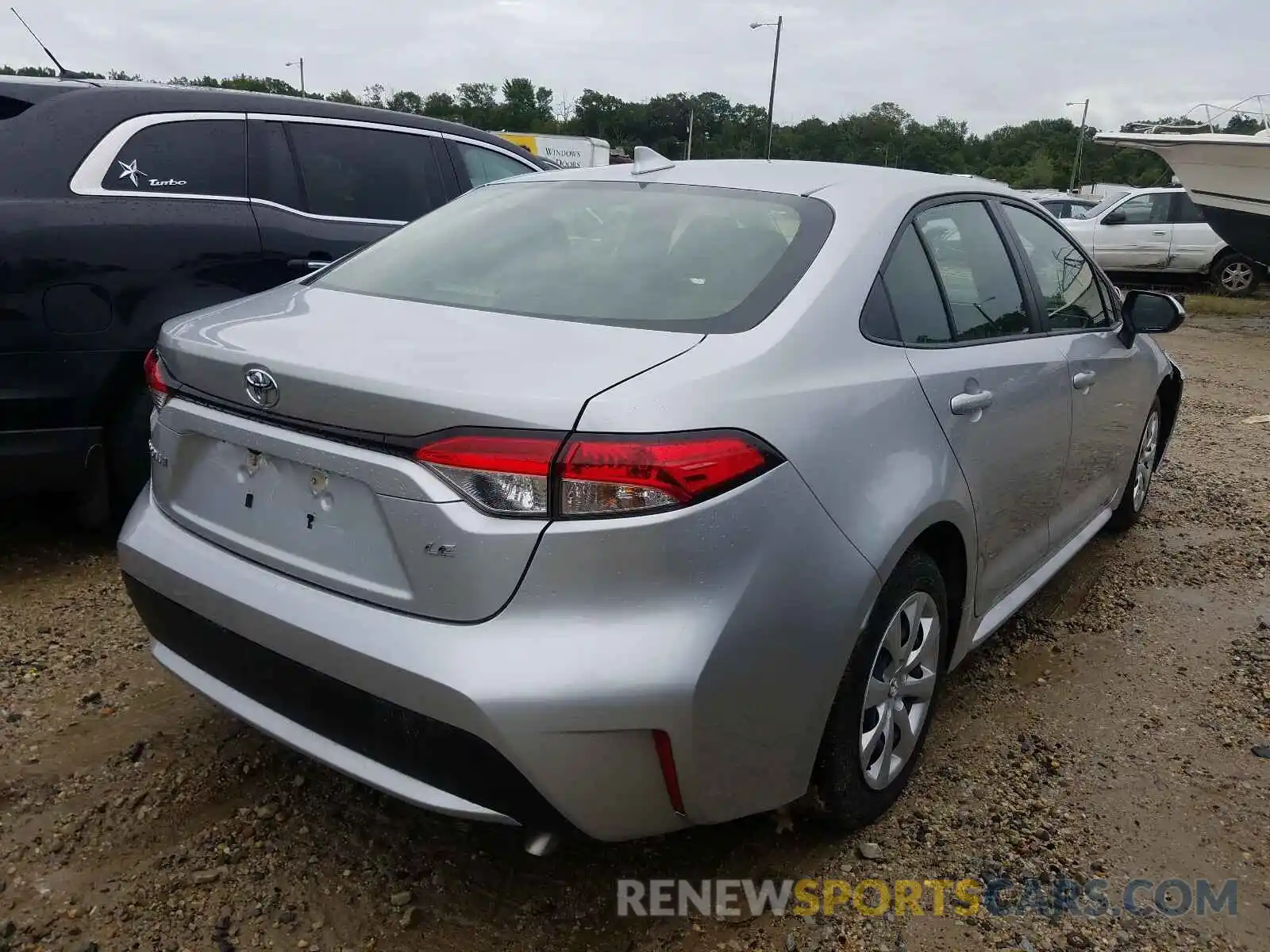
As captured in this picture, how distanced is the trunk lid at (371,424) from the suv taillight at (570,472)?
0.03m

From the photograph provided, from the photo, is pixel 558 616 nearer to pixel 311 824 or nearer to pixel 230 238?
pixel 311 824

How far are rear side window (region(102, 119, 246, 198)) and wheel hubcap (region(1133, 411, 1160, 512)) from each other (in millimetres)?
3881

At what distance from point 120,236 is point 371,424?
7.57 ft

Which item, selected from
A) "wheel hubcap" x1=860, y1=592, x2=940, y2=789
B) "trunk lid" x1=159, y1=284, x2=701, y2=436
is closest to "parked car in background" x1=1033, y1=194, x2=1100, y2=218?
"wheel hubcap" x1=860, y1=592, x2=940, y2=789

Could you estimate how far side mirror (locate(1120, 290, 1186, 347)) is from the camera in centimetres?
359

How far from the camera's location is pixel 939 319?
252 centimetres

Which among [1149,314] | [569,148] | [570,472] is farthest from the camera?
[569,148]

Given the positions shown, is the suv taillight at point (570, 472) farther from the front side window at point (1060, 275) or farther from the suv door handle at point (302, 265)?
the suv door handle at point (302, 265)

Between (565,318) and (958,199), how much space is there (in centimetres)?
144

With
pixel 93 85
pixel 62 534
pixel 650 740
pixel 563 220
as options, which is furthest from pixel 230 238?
pixel 650 740

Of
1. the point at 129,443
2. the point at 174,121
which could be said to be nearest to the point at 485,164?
the point at 174,121

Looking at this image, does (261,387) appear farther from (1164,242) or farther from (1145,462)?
(1164,242)

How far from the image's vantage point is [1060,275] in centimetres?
338

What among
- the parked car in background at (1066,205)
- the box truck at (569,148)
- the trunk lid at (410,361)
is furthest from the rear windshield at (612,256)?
the box truck at (569,148)
